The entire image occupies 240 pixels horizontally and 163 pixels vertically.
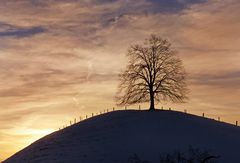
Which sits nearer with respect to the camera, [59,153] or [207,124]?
[59,153]

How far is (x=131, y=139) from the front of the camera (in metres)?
59.2

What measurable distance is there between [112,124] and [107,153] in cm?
1246

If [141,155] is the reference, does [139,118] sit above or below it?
above

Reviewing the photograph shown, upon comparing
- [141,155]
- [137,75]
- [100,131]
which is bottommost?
[141,155]

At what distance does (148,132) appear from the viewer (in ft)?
201

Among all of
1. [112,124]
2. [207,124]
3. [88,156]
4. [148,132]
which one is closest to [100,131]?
[112,124]

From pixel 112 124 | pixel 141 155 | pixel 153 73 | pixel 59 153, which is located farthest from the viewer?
pixel 153 73

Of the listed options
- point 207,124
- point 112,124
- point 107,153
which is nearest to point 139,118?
point 112,124

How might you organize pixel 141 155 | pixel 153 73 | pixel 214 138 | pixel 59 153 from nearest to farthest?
pixel 141 155 → pixel 59 153 → pixel 214 138 → pixel 153 73

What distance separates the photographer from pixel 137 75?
75.5m

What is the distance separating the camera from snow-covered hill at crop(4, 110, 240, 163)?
179ft

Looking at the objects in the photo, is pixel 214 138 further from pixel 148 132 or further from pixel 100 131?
pixel 100 131

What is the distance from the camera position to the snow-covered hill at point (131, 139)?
54.5 meters

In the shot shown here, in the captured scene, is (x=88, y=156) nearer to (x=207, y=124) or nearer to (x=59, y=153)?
(x=59, y=153)
